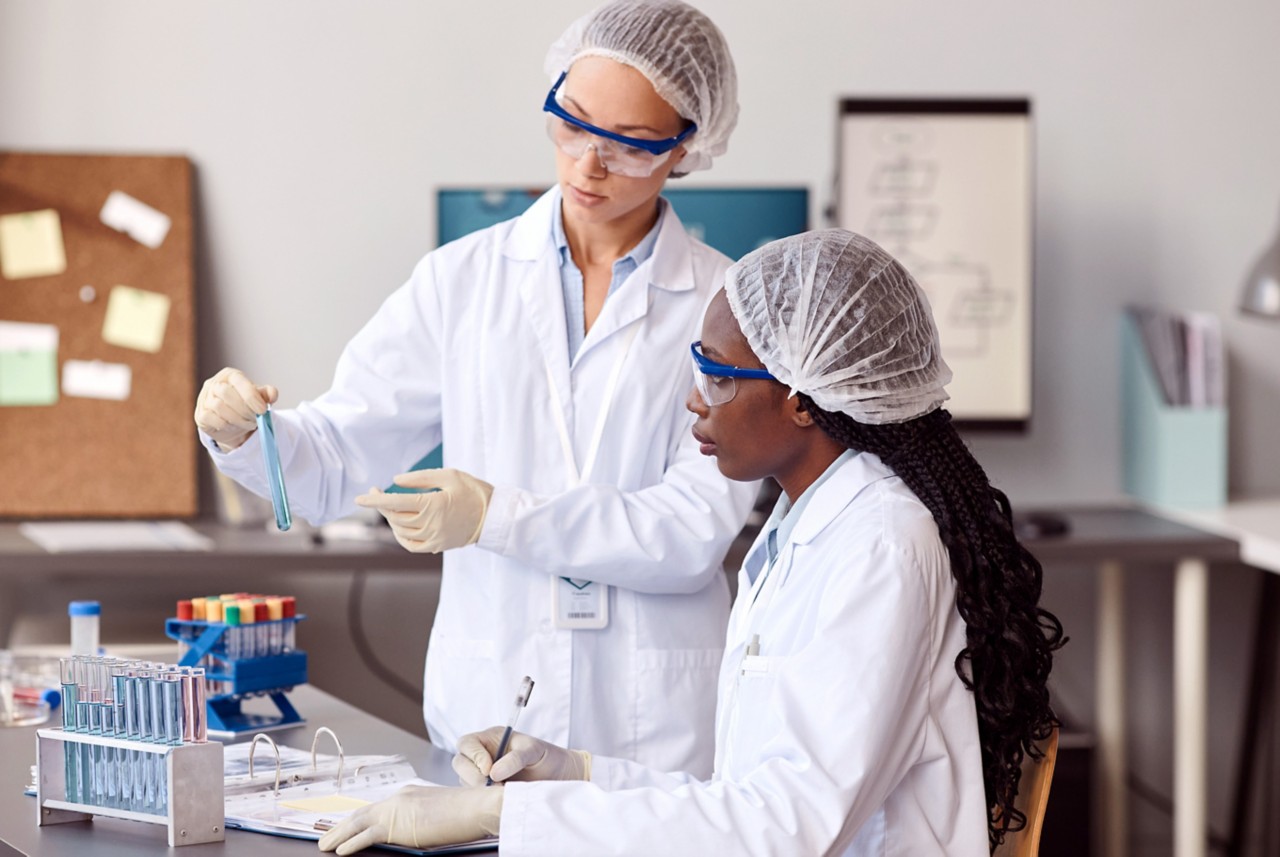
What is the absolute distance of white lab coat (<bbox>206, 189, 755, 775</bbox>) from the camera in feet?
5.75

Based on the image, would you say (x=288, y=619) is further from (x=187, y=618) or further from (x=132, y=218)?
(x=132, y=218)

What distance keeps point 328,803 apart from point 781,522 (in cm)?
54

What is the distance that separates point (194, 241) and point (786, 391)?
2.10 m

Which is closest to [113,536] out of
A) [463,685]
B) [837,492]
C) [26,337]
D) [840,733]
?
[26,337]

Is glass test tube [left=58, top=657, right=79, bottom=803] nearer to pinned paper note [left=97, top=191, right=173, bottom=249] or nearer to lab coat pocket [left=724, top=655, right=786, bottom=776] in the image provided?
lab coat pocket [left=724, top=655, right=786, bottom=776]

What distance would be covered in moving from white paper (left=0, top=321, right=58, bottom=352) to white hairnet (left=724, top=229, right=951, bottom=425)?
2161 mm

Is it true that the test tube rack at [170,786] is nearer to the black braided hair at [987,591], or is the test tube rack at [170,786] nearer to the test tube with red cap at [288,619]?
the test tube with red cap at [288,619]

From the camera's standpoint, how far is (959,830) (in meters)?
1.27

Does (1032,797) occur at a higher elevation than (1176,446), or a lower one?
lower

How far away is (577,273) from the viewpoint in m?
1.94

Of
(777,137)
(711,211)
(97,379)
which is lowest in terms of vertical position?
(97,379)

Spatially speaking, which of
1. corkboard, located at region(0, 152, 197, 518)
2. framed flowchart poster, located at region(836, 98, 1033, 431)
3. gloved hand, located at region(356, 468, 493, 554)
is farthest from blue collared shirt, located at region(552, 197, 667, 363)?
corkboard, located at region(0, 152, 197, 518)

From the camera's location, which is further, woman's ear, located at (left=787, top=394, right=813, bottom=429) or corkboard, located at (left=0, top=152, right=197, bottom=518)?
corkboard, located at (left=0, top=152, right=197, bottom=518)

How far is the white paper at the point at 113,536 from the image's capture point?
8.75ft
